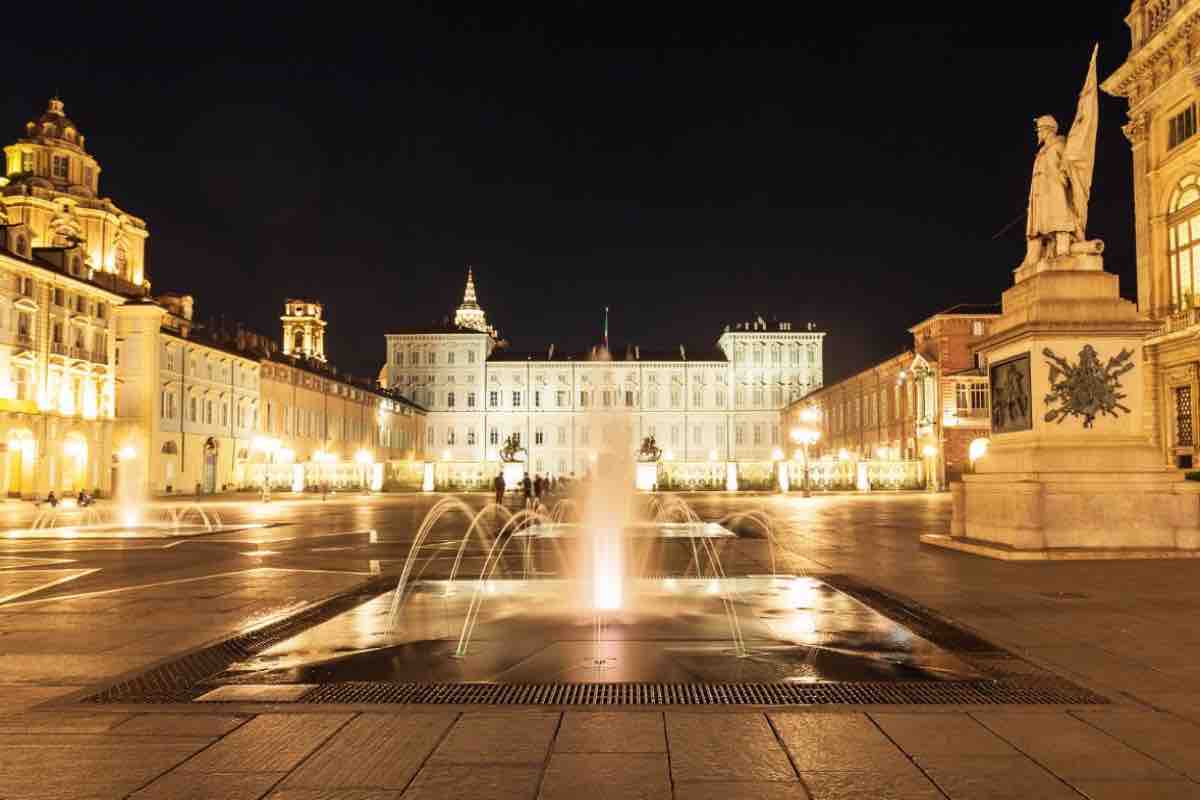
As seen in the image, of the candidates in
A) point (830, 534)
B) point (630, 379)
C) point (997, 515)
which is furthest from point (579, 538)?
point (630, 379)

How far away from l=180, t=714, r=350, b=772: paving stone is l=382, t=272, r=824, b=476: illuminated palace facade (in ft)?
381

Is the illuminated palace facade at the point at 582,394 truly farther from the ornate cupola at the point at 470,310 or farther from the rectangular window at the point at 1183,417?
the rectangular window at the point at 1183,417

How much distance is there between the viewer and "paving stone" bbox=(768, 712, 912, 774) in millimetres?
4477

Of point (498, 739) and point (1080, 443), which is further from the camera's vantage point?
point (1080, 443)

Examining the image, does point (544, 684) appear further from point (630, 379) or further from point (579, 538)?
point (630, 379)

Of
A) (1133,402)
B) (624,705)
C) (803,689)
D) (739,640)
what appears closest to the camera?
(624,705)

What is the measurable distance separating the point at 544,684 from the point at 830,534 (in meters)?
16.3

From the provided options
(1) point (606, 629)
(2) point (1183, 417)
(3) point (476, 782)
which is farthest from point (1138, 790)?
(2) point (1183, 417)

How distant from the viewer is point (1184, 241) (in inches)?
1321

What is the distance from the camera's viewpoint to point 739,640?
7.74 m

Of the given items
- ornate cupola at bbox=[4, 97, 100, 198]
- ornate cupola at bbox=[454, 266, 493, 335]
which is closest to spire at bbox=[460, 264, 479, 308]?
ornate cupola at bbox=[454, 266, 493, 335]

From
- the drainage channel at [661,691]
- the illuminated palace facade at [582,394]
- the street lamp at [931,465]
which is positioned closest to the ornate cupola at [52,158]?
the illuminated palace facade at [582,394]

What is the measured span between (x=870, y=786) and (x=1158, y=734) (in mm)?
1941

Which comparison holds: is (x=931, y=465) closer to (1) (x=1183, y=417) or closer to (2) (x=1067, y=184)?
(1) (x=1183, y=417)
